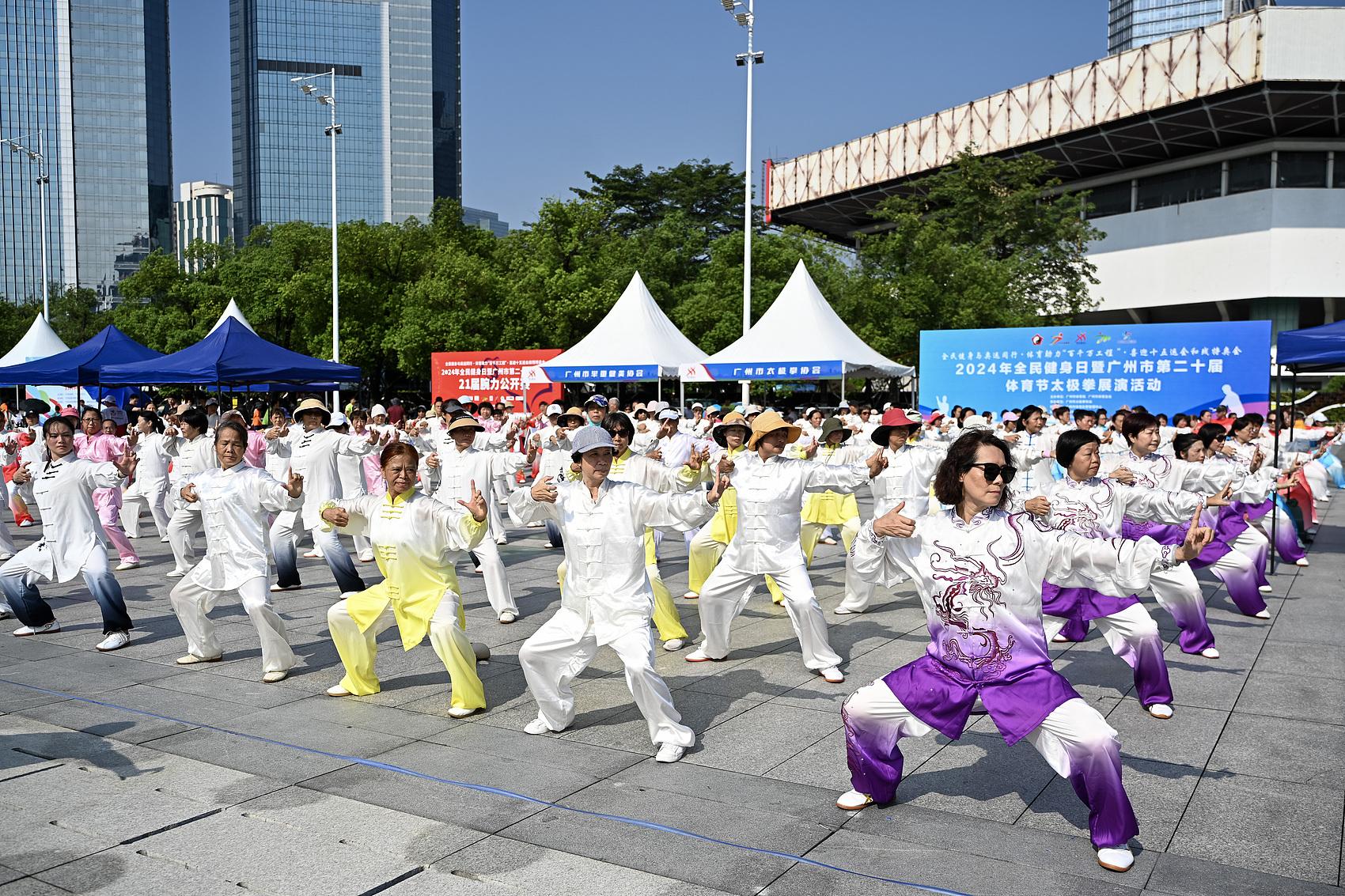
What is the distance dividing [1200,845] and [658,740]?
2390mm

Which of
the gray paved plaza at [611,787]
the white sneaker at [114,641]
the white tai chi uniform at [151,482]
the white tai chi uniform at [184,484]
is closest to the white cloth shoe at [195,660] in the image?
the gray paved plaza at [611,787]

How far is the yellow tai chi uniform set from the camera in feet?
19.5

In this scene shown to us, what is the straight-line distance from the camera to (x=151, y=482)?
13258 mm

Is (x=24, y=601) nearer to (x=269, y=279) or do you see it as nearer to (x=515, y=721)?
(x=515, y=721)

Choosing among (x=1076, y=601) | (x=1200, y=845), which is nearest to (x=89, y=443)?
(x=1076, y=601)

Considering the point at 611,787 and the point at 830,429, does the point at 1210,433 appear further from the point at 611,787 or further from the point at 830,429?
the point at 611,787

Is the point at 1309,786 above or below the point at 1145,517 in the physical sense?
below

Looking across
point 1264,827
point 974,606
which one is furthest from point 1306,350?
point 974,606

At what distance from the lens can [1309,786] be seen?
Result: 475 centimetres

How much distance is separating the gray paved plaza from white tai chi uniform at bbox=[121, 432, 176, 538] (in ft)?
20.3

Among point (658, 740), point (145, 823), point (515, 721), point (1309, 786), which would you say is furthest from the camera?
point (515, 721)

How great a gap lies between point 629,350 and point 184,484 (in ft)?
43.5

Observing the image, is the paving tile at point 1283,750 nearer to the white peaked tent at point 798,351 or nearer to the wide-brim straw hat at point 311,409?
the wide-brim straw hat at point 311,409

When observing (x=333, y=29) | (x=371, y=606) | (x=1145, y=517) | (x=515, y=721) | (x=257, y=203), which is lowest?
(x=515, y=721)
